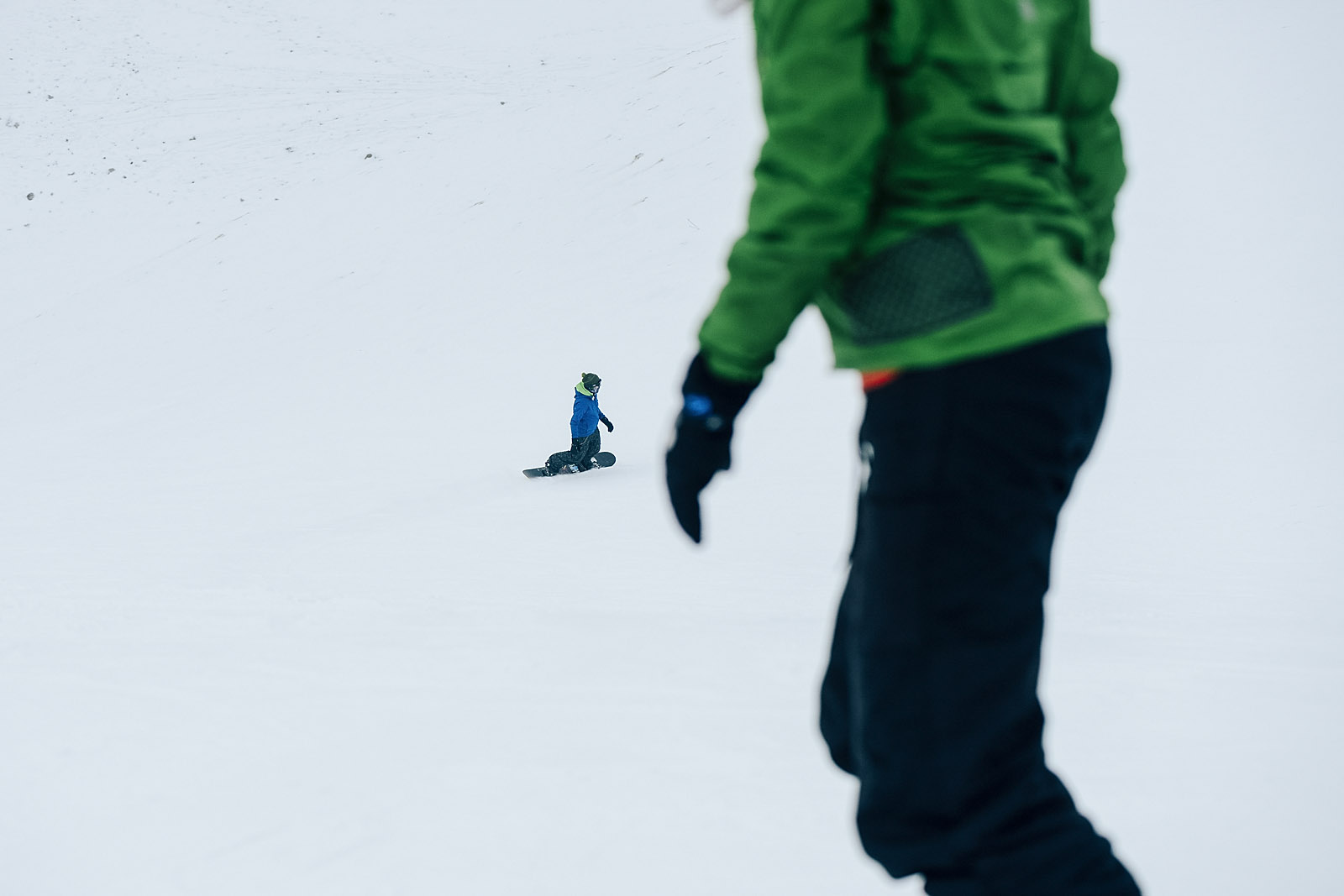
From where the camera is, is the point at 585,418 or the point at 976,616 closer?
the point at 976,616

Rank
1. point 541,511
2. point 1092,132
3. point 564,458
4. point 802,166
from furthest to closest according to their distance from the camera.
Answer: point 564,458 < point 541,511 < point 1092,132 < point 802,166

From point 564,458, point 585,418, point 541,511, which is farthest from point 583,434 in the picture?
point 541,511

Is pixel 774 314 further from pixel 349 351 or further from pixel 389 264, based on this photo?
pixel 389 264

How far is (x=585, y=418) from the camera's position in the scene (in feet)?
23.8

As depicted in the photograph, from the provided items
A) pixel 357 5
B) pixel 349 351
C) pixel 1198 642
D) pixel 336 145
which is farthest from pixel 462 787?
pixel 357 5

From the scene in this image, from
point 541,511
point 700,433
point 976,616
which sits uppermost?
point 700,433

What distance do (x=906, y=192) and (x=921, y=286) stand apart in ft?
0.43

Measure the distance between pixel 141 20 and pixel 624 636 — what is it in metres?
28.3

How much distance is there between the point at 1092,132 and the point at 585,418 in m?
6.03

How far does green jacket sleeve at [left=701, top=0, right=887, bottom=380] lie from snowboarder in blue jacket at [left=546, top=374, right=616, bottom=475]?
6061mm

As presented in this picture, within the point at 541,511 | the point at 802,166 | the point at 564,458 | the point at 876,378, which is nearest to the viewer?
the point at 802,166

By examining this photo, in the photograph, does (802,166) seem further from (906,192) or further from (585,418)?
(585,418)

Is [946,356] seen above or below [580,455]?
above

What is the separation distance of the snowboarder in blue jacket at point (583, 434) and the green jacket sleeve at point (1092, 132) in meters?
5.91
